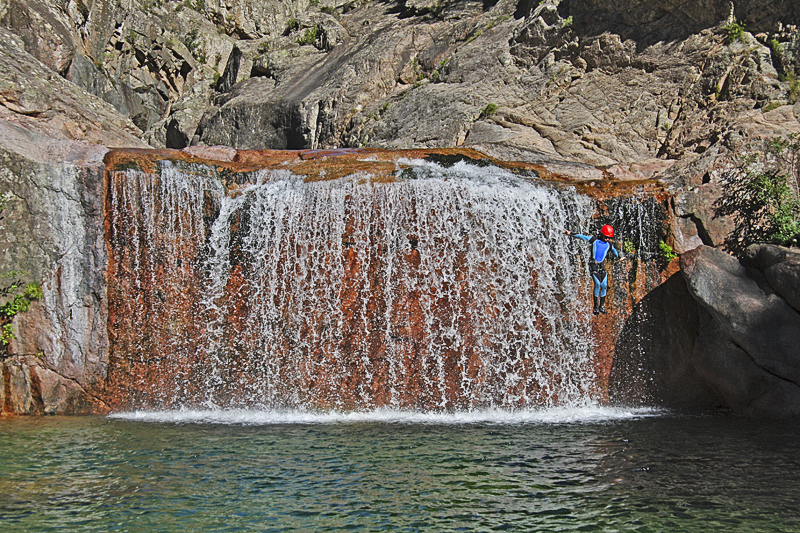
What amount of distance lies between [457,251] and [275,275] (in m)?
2.58

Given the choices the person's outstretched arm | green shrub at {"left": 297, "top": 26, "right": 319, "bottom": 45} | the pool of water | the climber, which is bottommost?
the pool of water

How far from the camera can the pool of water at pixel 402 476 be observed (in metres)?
4.34

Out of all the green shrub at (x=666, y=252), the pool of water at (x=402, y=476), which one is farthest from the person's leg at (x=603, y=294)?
the pool of water at (x=402, y=476)

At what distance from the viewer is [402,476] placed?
17.5 feet

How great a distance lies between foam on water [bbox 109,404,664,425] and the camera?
26.0 feet

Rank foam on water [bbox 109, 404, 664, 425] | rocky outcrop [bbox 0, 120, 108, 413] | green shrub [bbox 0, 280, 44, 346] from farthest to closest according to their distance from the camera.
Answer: rocky outcrop [bbox 0, 120, 108, 413] < green shrub [bbox 0, 280, 44, 346] < foam on water [bbox 109, 404, 664, 425]

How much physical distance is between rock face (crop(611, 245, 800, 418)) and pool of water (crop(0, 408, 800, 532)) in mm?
796

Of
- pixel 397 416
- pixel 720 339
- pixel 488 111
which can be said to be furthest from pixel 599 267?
pixel 488 111

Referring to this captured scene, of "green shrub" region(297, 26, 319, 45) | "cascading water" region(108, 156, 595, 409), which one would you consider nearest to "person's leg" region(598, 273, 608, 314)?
"cascading water" region(108, 156, 595, 409)

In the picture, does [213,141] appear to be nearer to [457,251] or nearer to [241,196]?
[241,196]

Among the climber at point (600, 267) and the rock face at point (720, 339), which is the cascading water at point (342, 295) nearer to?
the climber at point (600, 267)

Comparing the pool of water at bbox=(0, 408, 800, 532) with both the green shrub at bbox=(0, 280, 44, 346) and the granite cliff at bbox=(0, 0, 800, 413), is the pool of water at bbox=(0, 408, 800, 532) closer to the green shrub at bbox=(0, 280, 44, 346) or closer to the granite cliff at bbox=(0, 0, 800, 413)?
the green shrub at bbox=(0, 280, 44, 346)

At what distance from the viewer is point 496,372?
8.87m

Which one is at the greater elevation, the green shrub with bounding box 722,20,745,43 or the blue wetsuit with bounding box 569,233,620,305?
the green shrub with bounding box 722,20,745,43
